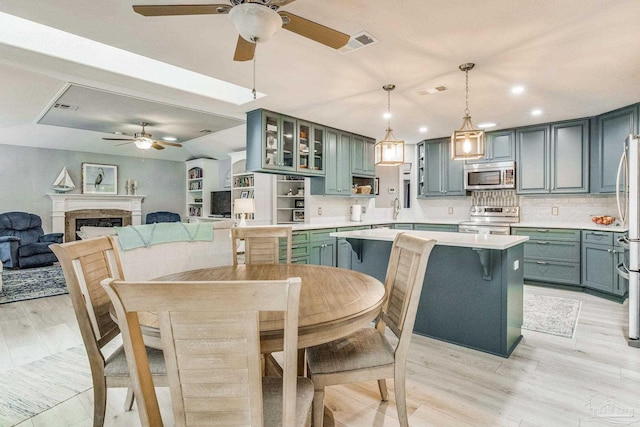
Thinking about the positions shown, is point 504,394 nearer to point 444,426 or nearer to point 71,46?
point 444,426

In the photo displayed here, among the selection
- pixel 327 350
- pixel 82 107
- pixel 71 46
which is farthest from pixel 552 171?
pixel 82 107

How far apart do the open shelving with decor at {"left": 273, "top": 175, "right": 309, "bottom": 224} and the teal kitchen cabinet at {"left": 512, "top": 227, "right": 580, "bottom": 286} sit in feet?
12.0

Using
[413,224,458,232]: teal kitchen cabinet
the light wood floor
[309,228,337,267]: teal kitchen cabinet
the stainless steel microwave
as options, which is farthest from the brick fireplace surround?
the stainless steel microwave

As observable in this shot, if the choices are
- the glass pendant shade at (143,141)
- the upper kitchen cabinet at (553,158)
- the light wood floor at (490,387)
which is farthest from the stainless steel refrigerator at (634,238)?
the glass pendant shade at (143,141)

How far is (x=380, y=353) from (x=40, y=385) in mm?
2251

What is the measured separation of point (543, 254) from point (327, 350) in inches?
167

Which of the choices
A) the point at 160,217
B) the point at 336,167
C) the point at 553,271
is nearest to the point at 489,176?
the point at 553,271

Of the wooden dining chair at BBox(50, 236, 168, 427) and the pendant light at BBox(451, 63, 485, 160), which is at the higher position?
the pendant light at BBox(451, 63, 485, 160)

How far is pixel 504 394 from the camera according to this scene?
2.02 m

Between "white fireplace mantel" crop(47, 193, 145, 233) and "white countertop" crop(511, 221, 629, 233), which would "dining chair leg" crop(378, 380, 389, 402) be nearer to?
"white countertop" crop(511, 221, 629, 233)

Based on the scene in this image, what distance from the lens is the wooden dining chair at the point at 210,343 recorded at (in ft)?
2.72

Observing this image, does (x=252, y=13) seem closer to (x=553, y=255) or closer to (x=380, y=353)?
(x=380, y=353)

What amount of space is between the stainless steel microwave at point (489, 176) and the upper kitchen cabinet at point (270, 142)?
3018mm

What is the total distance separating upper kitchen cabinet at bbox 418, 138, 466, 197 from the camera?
18.6 ft
